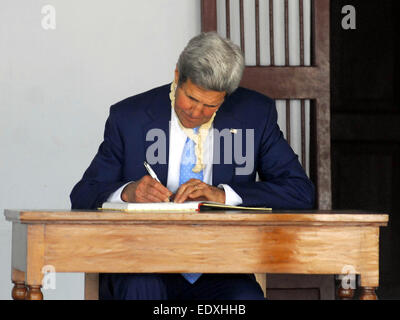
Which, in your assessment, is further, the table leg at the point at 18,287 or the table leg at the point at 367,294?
the table leg at the point at 18,287

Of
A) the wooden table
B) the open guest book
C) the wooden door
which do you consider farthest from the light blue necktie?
the wooden door

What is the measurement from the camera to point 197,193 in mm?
2568

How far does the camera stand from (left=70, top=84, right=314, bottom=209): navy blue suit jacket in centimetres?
283

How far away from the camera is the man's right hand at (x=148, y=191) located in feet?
8.39

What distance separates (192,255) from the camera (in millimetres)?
A: 2283

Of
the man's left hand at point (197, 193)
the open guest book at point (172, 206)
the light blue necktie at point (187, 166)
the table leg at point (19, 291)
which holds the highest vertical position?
the light blue necktie at point (187, 166)

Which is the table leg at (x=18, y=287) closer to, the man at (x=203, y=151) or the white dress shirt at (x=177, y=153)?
the man at (x=203, y=151)

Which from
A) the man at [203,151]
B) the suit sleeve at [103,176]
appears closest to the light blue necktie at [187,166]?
the man at [203,151]

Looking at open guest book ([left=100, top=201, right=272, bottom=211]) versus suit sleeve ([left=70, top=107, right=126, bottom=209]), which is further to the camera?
suit sleeve ([left=70, top=107, right=126, bottom=209])

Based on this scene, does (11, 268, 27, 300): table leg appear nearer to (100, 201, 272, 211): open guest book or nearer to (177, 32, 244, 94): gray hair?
(100, 201, 272, 211): open guest book

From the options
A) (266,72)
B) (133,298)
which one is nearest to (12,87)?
(266,72)

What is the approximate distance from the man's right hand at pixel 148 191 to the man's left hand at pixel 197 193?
41mm

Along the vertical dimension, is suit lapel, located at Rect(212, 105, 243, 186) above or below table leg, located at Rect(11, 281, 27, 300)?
above

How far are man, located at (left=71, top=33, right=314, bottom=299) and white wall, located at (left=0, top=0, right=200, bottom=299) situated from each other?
103 centimetres
